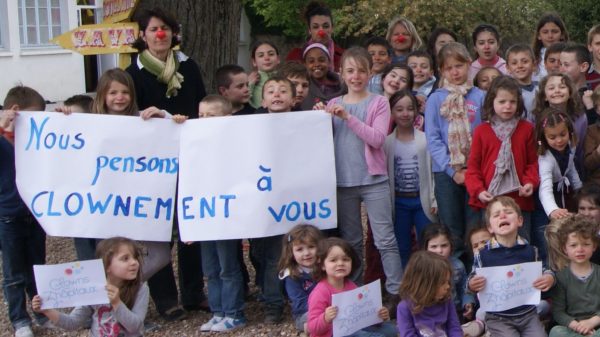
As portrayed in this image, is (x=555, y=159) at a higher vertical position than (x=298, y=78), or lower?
lower

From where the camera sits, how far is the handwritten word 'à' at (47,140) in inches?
237

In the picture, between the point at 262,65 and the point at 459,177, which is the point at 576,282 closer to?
the point at 459,177

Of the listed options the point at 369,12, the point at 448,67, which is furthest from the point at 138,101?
the point at 369,12

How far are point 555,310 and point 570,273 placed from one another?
24cm

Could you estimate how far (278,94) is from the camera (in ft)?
19.9

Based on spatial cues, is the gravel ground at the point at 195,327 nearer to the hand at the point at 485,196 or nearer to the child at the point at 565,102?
the hand at the point at 485,196

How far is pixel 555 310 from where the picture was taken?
5562mm

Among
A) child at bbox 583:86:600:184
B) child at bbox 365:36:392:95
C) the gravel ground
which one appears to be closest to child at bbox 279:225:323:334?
the gravel ground

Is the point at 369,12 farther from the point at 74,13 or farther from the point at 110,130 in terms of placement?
the point at 110,130

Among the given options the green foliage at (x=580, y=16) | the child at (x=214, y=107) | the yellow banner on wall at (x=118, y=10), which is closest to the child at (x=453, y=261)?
the child at (x=214, y=107)

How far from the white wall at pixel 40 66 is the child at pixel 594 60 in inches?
557

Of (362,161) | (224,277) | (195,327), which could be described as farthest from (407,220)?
(195,327)

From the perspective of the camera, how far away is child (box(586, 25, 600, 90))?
7.04 metres

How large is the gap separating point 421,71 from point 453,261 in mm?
1649
